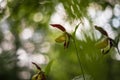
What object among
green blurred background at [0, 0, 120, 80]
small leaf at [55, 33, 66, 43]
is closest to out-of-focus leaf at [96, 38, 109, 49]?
green blurred background at [0, 0, 120, 80]

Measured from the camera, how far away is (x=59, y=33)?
2734 millimetres

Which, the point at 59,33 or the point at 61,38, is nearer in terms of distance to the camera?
the point at 61,38

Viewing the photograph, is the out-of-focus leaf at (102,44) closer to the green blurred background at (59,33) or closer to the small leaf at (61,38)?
the green blurred background at (59,33)

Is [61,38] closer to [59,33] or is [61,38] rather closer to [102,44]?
[102,44]

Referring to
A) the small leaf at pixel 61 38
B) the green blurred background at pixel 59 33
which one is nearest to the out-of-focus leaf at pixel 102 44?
the green blurred background at pixel 59 33

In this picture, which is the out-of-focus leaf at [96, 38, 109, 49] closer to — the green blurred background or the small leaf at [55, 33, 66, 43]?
the green blurred background

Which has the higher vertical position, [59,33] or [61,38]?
[61,38]

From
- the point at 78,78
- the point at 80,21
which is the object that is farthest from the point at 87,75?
the point at 80,21

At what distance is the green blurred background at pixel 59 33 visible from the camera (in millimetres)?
910

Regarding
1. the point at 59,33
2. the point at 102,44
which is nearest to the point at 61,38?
the point at 102,44

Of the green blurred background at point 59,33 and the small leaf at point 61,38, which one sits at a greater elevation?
the small leaf at point 61,38

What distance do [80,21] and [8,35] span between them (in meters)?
2.52

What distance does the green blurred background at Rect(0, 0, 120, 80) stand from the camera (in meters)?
0.91

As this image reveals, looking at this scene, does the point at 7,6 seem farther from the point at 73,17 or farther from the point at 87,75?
the point at 87,75
